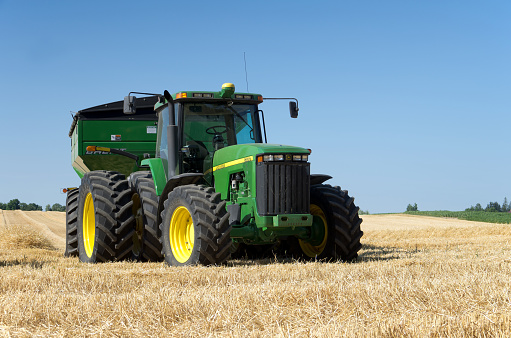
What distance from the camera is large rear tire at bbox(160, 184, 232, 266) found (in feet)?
24.2

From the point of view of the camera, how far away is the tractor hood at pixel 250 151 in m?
7.93

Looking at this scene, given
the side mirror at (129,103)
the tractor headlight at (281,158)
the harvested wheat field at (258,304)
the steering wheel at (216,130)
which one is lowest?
the harvested wheat field at (258,304)

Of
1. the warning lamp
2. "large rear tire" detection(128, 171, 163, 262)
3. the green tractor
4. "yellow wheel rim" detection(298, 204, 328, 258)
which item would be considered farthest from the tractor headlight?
"large rear tire" detection(128, 171, 163, 262)

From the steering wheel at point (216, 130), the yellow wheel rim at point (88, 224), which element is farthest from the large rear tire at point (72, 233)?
the steering wheel at point (216, 130)

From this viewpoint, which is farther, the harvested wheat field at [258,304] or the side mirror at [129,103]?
the side mirror at [129,103]

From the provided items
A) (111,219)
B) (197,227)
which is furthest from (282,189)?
(111,219)

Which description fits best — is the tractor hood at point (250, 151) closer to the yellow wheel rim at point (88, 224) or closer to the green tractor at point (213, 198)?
the green tractor at point (213, 198)

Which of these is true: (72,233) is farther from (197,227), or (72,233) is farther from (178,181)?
(197,227)

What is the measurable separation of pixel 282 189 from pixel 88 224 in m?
4.03

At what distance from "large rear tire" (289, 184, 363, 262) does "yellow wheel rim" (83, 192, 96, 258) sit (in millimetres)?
3779

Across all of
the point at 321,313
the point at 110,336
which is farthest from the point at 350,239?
the point at 110,336

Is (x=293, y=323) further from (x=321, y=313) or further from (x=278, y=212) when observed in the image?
(x=278, y=212)

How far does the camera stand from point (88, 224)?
33.6ft

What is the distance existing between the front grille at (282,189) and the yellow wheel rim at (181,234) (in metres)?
1.01
